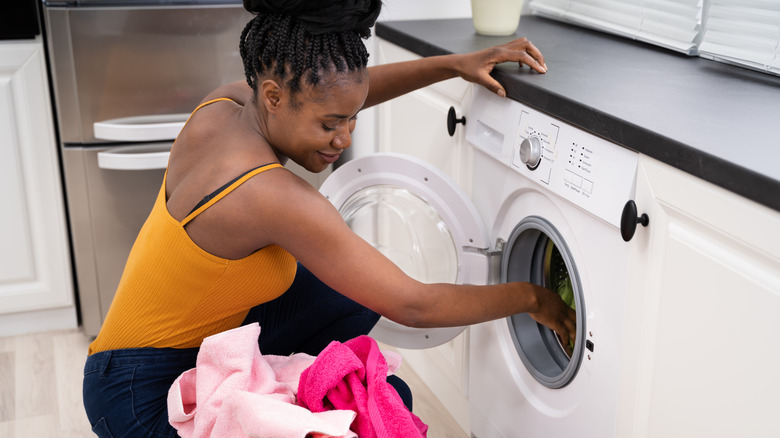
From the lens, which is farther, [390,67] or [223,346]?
[390,67]

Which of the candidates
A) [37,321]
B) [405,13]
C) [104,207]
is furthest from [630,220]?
[37,321]

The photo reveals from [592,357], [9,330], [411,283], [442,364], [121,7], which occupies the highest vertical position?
[121,7]

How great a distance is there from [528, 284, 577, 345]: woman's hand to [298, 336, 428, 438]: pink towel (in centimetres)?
33

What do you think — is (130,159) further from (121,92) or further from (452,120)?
(452,120)

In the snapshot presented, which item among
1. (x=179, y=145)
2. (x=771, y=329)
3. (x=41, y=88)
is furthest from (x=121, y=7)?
(x=771, y=329)

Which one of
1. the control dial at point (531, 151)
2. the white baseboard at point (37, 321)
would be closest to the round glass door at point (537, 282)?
the control dial at point (531, 151)

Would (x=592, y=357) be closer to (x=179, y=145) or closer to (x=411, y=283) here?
(x=411, y=283)

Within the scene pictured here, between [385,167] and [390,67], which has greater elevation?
[390,67]

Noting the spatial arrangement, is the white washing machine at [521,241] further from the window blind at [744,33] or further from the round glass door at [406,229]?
the window blind at [744,33]

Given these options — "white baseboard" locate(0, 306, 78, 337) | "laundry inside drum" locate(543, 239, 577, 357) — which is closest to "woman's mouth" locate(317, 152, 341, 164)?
"laundry inside drum" locate(543, 239, 577, 357)

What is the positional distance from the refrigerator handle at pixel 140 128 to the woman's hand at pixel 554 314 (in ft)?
4.29

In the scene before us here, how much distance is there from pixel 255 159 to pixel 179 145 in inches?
8.9

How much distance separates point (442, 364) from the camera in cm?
200

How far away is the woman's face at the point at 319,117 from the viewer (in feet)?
3.86
